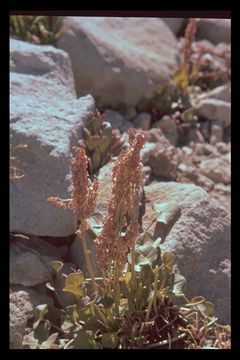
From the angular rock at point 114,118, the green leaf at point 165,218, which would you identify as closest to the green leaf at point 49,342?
the green leaf at point 165,218

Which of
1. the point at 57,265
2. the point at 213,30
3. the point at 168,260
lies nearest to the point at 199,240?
the point at 168,260

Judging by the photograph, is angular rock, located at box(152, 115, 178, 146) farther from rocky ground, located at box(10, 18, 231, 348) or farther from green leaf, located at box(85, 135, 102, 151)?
green leaf, located at box(85, 135, 102, 151)

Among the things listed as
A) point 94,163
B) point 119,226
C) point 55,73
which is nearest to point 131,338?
point 119,226

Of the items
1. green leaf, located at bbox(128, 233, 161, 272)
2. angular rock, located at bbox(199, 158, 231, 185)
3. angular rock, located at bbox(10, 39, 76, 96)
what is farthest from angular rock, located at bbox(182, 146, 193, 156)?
green leaf, located at bbox(128, 233, 161, 272)

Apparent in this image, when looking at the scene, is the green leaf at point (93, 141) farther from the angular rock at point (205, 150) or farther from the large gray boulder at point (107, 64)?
the angular rock at point (205, 150)

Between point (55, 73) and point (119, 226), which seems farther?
point (55, 73)

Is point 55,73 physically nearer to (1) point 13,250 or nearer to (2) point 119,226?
(1) point 13,250

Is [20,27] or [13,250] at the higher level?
[20,27]
